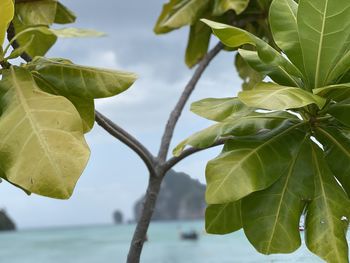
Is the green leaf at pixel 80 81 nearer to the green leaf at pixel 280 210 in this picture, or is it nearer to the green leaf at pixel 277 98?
the green leaf at pixel 277 98

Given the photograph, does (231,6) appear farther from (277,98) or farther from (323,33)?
(277,98)

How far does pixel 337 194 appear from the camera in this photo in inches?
46.1

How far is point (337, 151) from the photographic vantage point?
120 cm

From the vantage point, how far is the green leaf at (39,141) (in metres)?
0.92

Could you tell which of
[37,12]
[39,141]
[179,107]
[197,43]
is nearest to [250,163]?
[39,141]

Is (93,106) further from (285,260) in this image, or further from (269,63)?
(285,260)

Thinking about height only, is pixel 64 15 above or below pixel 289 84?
below

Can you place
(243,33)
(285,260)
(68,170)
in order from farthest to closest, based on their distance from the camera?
1. (285,260)
2. (243,33)
3. (68,170)

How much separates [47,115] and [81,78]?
0.15 metres

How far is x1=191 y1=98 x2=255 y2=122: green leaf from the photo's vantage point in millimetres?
1221

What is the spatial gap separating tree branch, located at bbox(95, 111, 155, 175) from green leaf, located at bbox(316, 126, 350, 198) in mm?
516

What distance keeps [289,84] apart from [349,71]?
11 cm

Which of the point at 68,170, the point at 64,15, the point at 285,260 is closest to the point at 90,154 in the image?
the point at 68,170

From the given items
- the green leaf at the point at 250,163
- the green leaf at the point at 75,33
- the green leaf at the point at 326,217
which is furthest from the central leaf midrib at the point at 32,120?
the green leaf at the point at 326,217
